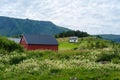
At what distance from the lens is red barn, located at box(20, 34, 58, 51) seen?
9794 cm

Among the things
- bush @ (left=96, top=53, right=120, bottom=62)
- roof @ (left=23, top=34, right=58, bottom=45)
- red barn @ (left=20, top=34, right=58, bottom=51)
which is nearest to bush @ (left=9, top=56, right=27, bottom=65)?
bush @ (left=96, top=53, right=120, bottom=62)

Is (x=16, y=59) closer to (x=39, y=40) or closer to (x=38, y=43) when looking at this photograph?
(x=38, y=43)

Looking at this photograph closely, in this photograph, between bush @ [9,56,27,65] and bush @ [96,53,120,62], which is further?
bush @ [96,53,120,62]

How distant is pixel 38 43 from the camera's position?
98688mm

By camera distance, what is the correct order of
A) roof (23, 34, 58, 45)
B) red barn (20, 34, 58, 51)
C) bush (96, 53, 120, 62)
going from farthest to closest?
1. roof (23, 34, 58, 45)
2. red barn (20, 34, 58, 51)
3. bush (96, 53, 120, 62)

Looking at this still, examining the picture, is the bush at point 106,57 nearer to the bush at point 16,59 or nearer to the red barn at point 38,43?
the bush at point 16,59

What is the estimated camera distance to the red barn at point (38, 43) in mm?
97938

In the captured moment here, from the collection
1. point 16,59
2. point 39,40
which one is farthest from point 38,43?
point 16,59

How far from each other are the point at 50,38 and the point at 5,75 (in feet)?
254

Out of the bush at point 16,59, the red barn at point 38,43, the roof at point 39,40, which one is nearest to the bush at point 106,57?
the bush at point 16,59

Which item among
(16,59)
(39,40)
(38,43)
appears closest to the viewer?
(16,59)

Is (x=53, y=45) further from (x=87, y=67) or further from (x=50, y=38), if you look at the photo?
(x=87, y=67)

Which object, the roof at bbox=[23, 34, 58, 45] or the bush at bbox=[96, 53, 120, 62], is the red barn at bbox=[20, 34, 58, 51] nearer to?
the roof at bbox=[23, 34, 58, 45]

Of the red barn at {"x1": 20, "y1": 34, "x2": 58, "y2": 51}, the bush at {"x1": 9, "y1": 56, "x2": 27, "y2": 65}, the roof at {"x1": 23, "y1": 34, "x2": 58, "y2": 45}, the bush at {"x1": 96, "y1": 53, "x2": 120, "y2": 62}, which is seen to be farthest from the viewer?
the roof at {"x1": 23, "y1": 34, "x2": 58, "y2": 45}
